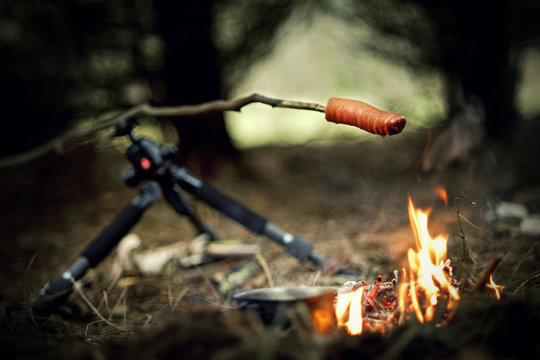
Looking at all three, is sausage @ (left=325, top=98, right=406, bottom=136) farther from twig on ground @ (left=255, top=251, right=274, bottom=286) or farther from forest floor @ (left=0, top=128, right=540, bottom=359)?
twig on ground @ (left=255, top=251, right=274, bottom=286)

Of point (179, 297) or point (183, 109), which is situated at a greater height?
point (183, 109)

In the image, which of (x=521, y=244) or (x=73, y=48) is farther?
(x=73, y=48)

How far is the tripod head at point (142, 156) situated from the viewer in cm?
181

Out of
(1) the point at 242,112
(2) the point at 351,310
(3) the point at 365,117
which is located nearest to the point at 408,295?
(2) the point at 351,310

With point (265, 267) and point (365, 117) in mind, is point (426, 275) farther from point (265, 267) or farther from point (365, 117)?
point (265, 267)

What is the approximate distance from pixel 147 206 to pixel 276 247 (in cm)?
96

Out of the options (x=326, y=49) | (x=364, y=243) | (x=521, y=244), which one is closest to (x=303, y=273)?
(x=364, y=243)

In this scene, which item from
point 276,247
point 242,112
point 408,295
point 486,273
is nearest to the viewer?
point 486,273

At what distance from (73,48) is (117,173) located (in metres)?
1.18

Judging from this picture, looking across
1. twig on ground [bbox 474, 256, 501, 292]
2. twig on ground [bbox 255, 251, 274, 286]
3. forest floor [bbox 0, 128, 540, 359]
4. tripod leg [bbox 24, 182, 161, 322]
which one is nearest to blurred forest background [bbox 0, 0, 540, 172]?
forest floor [bbox 0, 128, 540, 359]

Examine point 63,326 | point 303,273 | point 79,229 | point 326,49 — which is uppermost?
point 326,49

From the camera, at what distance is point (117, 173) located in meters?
3.78

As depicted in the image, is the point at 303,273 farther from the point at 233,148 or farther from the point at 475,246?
the point at 233,148

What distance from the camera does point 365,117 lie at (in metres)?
1.25
